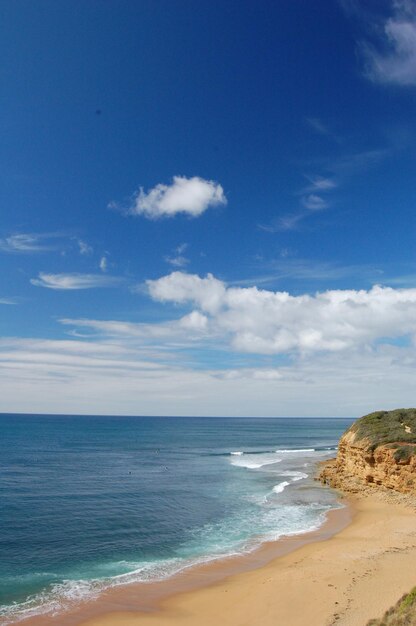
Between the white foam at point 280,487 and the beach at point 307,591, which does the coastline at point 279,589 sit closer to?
the beach at point 307,591

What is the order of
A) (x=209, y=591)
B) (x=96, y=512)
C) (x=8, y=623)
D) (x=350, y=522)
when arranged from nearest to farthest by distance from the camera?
1. (x=8, y=623)
2. (x=209, y=591)
3. (x=350, y=522)
4. (x=96, y=512)

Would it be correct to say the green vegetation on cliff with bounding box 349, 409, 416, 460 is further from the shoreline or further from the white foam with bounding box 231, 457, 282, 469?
the white foam with bounding box 231, 457, 282, 469

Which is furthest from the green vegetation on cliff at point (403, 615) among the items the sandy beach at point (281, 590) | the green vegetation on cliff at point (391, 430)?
the green vegetation on cliff at point (391, 430)

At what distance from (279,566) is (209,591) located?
5.40 metres

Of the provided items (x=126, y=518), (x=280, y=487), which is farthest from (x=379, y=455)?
(x=126, y=518)

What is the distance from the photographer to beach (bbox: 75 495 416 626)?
807 inches

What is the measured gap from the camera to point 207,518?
39219mm

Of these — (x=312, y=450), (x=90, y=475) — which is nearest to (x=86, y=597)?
(x=90, y=475)

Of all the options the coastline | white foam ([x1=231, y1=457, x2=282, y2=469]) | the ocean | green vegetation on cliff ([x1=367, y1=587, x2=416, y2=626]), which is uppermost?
green vegetation on cliff ([x1=367, y1=587, x2=416, y2=626])

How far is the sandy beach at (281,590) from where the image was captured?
20.6 meters

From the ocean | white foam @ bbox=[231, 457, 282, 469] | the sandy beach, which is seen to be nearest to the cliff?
the ocean

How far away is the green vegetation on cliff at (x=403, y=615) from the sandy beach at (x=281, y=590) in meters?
3.48

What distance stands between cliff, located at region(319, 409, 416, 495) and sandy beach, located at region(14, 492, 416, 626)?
1105 cm

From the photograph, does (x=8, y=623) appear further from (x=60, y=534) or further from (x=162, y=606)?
(x=60, y=534)
